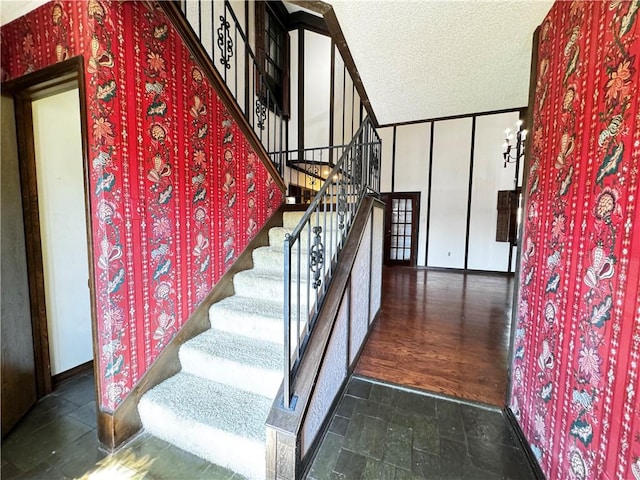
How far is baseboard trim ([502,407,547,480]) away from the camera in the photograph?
127 centimetres

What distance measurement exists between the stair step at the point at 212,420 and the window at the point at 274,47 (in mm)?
4053

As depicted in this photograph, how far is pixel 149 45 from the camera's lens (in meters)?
1.48

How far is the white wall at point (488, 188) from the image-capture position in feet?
19.9

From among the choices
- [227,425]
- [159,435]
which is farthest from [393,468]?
[159,435]

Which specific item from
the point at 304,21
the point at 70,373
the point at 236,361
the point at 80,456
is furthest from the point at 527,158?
the point at 304,21

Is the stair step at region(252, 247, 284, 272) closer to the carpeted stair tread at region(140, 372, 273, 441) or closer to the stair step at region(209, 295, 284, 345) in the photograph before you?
the stair step at region(209, 295, 284, 345)

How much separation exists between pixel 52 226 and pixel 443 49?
9.56 feet

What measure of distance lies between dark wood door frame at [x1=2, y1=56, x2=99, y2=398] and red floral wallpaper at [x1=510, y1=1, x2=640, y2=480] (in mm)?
2177

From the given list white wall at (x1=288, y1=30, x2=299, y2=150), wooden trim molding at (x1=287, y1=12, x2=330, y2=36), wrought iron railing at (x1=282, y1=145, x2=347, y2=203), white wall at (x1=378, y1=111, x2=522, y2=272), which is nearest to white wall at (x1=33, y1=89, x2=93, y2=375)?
wrought iron railing at (x1=282, y1=145, x2=347, y2=203)

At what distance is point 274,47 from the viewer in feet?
15.5

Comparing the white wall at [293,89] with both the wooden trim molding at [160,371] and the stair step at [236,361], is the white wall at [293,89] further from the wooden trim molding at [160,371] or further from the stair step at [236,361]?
the stair step at [236,361]

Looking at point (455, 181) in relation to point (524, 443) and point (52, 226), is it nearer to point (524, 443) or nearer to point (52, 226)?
point (524, 443)

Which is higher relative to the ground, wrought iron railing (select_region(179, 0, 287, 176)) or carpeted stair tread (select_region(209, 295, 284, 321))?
wrought iron railing (select_region(179, 0, 287, 176))

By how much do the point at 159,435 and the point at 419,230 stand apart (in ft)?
21.6
